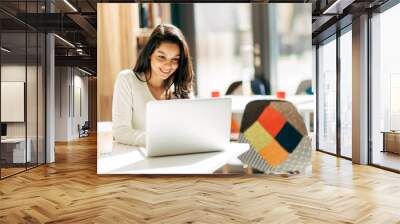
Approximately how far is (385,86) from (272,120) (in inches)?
98.5

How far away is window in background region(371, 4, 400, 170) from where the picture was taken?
6.26m

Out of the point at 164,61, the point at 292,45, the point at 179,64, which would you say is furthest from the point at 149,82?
the point at 292,45

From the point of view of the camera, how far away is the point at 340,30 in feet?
26.8

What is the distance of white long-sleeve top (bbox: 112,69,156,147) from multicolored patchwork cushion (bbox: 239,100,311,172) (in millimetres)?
1303

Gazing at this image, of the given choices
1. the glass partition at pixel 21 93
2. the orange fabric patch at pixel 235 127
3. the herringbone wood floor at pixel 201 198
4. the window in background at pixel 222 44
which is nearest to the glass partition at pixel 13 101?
the glass partition at pixel 21 93

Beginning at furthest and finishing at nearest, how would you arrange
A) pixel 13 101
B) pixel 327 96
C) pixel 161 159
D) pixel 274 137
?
pixel 327 96, pixel 13 101, pixel 274 137, pixel 161 159

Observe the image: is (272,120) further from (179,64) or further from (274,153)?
(179,64)

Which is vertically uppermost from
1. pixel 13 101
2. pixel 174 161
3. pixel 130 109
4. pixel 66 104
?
pixel 66 104

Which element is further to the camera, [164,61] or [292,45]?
[292,45]

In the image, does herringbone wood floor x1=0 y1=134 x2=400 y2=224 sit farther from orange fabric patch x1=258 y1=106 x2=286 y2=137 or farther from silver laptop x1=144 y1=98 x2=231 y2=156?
orange fabric patch x1=258 y1=106 x2=286 y2=137

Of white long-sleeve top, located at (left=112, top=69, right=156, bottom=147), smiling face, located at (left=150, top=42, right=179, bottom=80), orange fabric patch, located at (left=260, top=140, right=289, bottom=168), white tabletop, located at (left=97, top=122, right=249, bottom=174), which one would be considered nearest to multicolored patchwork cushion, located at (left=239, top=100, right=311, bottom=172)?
orange fabric patch, located at (left=260, top=140, right=289, bottom=168)

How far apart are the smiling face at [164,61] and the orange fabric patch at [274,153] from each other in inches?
63.2

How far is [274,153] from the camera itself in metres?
5.33

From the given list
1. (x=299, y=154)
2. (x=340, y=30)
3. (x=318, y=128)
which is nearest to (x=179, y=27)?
(x=299, y=154)
